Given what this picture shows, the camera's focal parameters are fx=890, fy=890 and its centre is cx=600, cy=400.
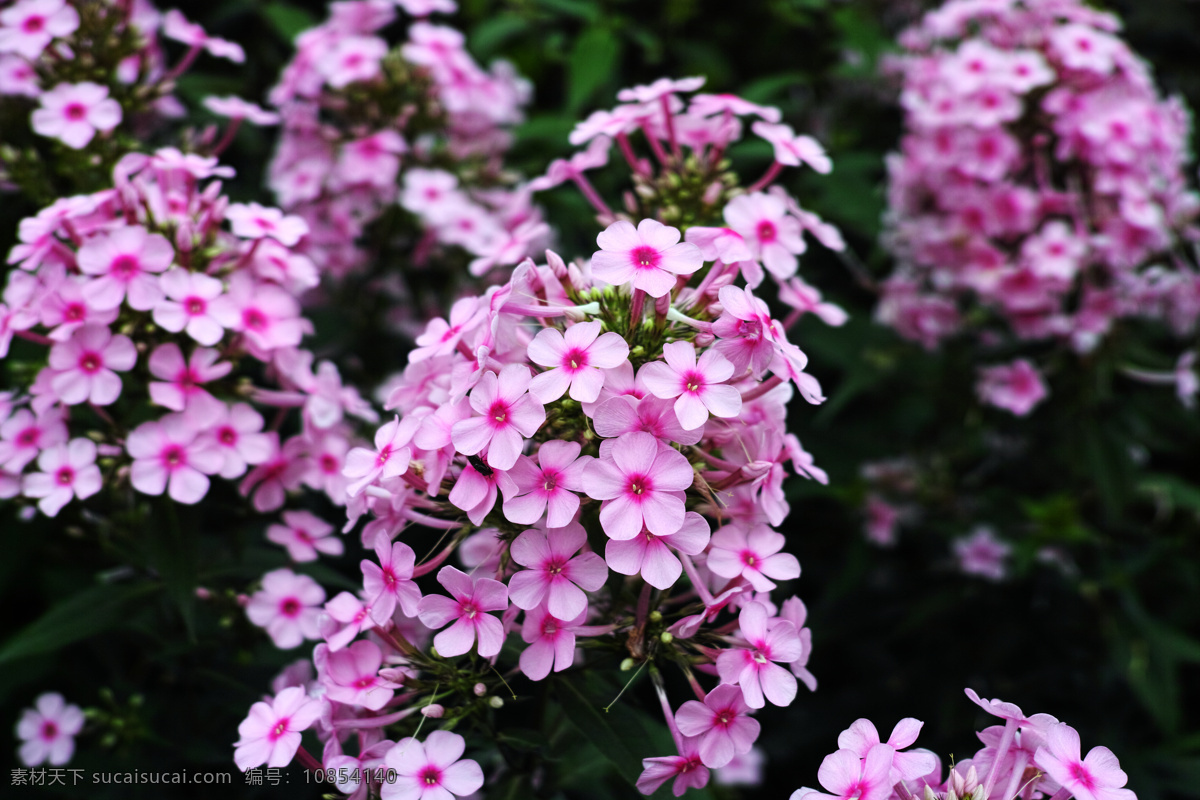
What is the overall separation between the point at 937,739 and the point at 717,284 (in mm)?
2517

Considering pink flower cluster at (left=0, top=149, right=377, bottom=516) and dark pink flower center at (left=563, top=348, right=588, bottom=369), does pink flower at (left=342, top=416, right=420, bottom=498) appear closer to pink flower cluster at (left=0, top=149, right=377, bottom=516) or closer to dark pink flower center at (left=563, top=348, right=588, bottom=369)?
dark pink flower center at (left=563, top=348, right=588, bottom=369)

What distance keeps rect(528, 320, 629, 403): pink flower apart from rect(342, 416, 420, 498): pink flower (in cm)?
30

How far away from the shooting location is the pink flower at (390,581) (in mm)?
1761

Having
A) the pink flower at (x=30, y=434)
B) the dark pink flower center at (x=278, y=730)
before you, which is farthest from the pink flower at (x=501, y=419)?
the pink flower at (x=30, y=434)

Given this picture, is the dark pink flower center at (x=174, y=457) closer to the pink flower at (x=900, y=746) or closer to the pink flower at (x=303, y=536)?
the pink flower at (x=303, y=536)

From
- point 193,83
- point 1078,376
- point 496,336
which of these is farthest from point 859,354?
point 193,83

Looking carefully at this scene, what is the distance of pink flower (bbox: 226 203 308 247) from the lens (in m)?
2.41

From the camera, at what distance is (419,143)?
12.0 feet

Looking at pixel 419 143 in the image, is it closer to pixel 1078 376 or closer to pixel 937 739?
pixel 1078 376

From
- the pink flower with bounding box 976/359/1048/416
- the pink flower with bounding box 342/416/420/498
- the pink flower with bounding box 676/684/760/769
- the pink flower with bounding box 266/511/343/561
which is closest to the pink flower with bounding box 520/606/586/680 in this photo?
the pink flower with bounding box 676/684/760/769

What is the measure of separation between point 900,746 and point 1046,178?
8.91 feet

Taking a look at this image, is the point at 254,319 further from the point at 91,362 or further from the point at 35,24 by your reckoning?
the point at 35,24

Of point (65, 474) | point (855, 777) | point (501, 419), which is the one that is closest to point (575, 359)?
point (501, 419)

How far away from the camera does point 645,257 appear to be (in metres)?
1.82
